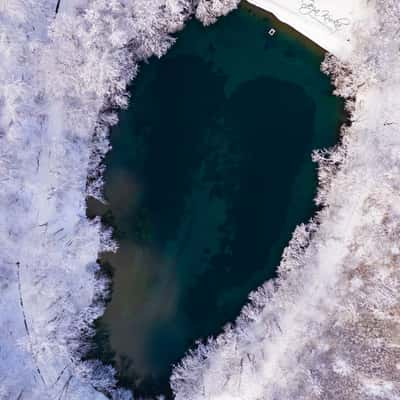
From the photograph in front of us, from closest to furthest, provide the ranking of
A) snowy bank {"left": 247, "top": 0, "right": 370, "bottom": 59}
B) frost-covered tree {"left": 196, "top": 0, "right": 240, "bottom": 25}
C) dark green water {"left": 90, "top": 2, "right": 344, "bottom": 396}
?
1. snowy bank {"left": 247, "top": 0, "right": 370, "bottom": 59}
2. frost-covered tree {"left": 196, "top": 0, "right": 240, "bottom": 25}
3. dark green water {"left": 90, "top": 2, "right": 344, "bottom": 396}

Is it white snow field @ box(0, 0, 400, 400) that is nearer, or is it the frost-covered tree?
white snow field @ box(0, 0, 400, 400)

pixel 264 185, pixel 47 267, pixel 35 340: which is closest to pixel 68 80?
pixel 47 267

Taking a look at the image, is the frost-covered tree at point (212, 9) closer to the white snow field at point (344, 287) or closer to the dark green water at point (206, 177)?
the dark green water at point (206, 177)
